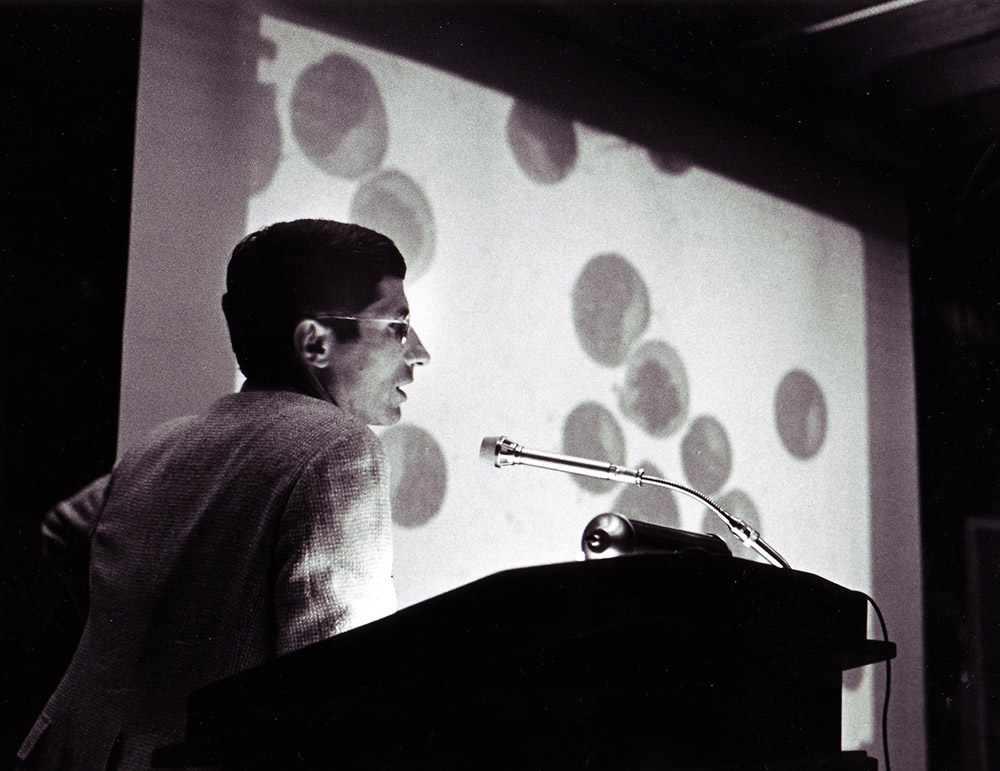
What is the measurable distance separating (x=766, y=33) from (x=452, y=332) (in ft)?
5.19

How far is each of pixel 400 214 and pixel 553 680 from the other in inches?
66.4

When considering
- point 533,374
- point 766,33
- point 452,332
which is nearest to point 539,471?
point 533,374

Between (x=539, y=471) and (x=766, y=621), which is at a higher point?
(x=539, y=471)

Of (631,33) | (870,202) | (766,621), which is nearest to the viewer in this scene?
(766,621)

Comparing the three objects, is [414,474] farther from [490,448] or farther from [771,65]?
[771,65]

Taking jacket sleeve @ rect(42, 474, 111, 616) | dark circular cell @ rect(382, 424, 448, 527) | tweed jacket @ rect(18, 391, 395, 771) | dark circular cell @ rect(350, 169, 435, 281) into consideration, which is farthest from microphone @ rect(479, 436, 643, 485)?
dark circular cell @ rect(350, 169, 435, 281)

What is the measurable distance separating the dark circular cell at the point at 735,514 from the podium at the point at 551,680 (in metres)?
2.07

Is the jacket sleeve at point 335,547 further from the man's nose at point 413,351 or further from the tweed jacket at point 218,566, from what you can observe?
the man's nose at point 413,351

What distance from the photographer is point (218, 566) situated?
1.12 metres

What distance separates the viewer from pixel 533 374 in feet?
8.23

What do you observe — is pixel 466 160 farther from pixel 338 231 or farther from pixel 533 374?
pixel 338 231

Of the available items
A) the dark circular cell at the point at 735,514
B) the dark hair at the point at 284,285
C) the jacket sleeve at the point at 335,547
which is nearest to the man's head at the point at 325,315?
the dark hair at the point at 284,285

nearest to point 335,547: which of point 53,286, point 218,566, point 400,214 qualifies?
point 218,566

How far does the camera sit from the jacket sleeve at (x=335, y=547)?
1.00 m
